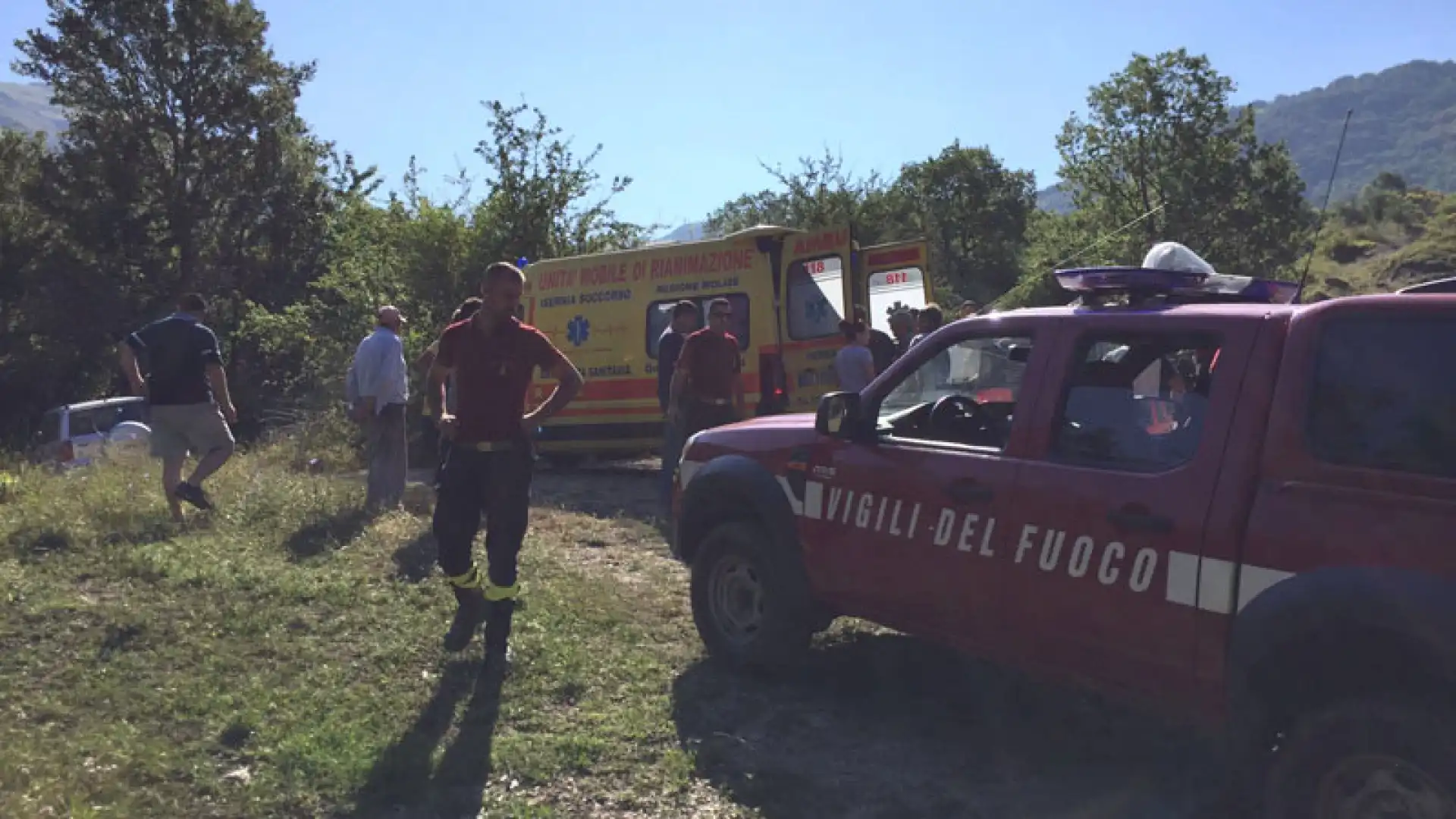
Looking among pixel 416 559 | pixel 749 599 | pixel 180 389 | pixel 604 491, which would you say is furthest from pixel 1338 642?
pixel 604 491

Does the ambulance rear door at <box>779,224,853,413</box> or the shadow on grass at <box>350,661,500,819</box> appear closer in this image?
the shadow on grass at <box>350,661,500,819</box>

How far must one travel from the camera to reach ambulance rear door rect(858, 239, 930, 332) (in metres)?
11.2

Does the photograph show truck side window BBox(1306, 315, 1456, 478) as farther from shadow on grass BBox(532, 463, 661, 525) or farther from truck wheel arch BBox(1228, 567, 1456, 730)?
shadow on grass BBox(532, 463, 661, 525)

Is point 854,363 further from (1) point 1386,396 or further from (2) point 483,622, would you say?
(1) point 1386,396

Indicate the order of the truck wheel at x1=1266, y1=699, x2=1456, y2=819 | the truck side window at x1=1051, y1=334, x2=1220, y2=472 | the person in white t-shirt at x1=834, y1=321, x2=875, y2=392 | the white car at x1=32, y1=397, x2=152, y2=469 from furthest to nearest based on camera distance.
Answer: the white car at x1=32, y1=397, x2=152, y2=469
the person in white t-shirt at x1=834, y1=321, x2=875, y2=392
the truck side window at x1=1051, y1=334, x2=1220, y2=472
the truck wheel at x1=1266, y1=699, x2=1456, y2=819

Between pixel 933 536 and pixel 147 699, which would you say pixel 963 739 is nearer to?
pixel 933 536

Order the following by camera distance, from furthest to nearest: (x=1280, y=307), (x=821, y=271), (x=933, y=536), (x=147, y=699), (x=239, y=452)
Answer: (x=239, y=452) < (x=821, y=271) < (x=147, y=699) < (x=933, y=536) < (x=1280, y=307)

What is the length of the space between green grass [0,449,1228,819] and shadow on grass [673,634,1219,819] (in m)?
0.01

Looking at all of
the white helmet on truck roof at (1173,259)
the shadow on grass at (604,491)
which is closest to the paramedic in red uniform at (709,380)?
the shadow on grass at (604,491)

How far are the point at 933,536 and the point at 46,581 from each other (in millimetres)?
4819

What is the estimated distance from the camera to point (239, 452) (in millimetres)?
14383

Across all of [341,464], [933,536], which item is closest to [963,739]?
[933,536]

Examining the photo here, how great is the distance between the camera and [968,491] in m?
4.35

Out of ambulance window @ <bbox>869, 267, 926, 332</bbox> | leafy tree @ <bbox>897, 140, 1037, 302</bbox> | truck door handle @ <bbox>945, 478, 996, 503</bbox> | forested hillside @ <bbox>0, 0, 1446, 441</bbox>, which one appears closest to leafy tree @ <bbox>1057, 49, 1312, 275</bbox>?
forested hillside @ <bbox>0, 0, 1446, 441</bbox>
